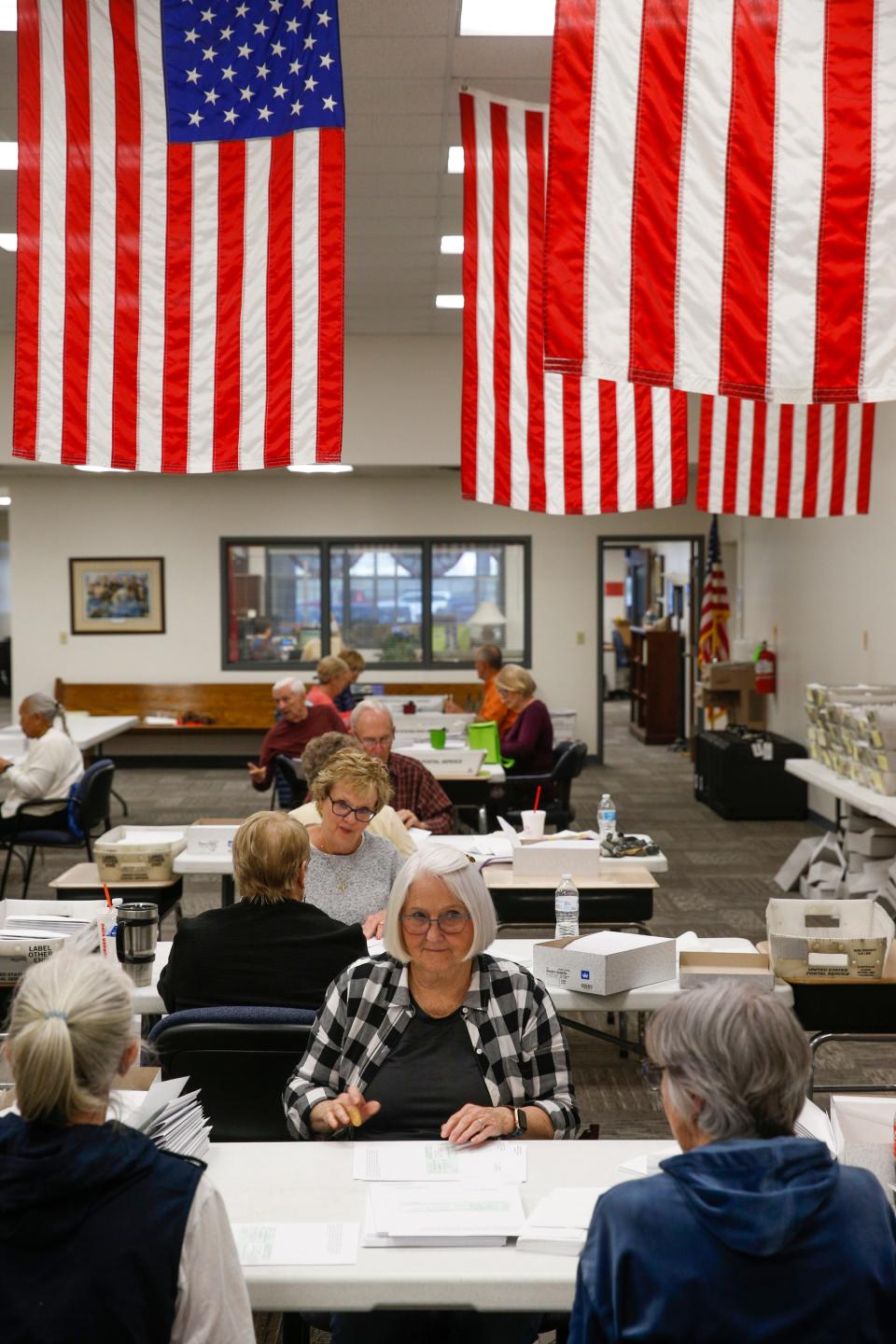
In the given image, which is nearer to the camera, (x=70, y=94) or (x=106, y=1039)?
(x=106, y=1039)

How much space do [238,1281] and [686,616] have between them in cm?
1637

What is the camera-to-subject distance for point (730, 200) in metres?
3.61

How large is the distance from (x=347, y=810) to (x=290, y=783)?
3194 mm

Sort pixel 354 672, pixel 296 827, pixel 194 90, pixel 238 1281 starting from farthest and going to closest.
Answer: pixel 354 672 → pixel 194 90 → pixel 296 827 → pixel 238 1281

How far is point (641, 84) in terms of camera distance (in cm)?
358

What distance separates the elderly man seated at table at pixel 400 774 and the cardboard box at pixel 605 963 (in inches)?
95.6

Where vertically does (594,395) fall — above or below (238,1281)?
above

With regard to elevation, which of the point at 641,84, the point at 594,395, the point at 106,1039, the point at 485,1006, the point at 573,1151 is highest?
the point at 641,84

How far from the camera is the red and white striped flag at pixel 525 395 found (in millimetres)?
5320

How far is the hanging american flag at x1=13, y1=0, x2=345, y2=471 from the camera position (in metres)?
4.10

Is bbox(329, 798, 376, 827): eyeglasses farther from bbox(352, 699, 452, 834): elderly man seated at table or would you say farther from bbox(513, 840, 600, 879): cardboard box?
bbox(352, 699, 452, 834): elderly man seated at table

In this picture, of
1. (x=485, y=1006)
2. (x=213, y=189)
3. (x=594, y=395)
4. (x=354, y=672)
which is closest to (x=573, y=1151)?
(x=485, y=1006)

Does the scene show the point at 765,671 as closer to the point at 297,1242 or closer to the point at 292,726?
the point at 292,726

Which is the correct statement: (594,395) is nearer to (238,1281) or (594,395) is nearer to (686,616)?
(238,1281)
